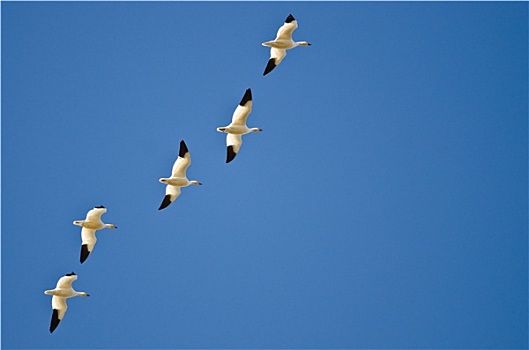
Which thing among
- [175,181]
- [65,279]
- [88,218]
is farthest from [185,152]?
[65,279]

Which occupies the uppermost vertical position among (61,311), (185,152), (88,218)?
(185,152)

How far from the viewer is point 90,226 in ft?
103

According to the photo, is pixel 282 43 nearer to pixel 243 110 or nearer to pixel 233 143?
pixel 243 110

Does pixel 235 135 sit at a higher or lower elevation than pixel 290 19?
lower

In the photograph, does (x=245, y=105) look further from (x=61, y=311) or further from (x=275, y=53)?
(x=61, y=311)

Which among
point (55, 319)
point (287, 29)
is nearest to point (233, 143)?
point (287, 29)

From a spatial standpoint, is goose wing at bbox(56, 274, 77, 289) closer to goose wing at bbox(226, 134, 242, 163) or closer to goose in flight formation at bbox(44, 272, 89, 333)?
goose in flight formation at bbox(44, 272, 89, 333)

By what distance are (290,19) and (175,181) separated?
21.2 ft

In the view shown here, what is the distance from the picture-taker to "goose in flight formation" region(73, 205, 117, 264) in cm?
3130

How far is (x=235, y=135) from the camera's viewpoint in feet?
105

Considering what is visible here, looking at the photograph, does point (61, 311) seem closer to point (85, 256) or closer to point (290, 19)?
point (85, 256)

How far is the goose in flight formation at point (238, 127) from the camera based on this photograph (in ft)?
101

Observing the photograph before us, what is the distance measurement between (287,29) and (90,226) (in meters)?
9.05

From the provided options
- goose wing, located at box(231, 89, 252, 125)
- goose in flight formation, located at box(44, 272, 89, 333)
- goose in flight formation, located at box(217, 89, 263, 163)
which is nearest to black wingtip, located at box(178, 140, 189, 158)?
goose in flight formation, located at box(217, 89, 263, 163)
